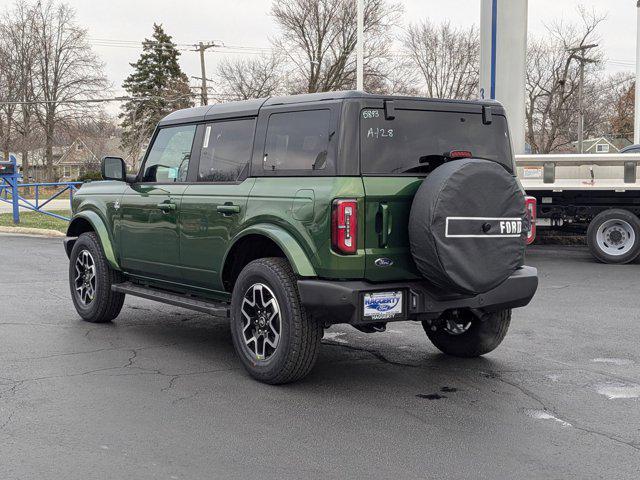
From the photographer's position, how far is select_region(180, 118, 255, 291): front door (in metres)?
5.95

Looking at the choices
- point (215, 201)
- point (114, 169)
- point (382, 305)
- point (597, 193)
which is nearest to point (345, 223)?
point (382, 305)

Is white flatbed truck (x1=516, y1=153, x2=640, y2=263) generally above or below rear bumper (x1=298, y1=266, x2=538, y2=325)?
above

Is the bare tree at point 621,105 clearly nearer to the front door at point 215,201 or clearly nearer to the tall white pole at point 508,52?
the tall white pole at point 508,52

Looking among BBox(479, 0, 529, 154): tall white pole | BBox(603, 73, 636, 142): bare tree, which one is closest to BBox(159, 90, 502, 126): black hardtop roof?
BBox(479, 0, 529, 154): tall white pole

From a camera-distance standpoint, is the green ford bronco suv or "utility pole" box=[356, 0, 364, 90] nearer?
the green ford bronco suv

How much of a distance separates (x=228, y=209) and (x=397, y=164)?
1330mm

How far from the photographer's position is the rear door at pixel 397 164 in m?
5.18

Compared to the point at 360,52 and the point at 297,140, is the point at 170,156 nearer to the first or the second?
the point at 297,140

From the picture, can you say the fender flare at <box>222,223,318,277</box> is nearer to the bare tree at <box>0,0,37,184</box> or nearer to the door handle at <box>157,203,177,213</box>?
the door handle at <box>157,203,177,213</box>

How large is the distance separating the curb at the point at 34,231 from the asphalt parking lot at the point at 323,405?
11.7 meters

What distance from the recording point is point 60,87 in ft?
201

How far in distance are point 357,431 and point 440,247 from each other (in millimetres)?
1261

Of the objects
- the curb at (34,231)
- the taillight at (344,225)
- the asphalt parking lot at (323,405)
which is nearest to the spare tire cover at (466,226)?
the taillight at (344,225)

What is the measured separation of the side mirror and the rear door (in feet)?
9.37
